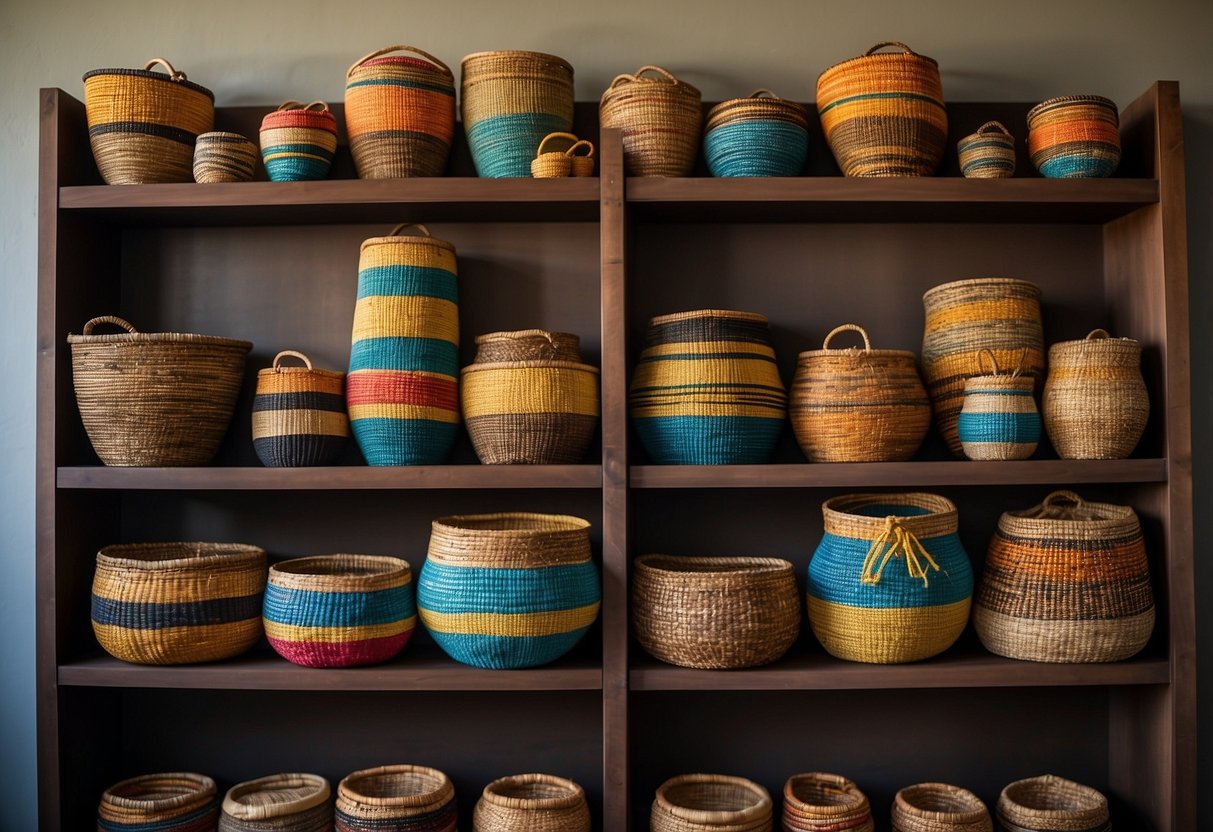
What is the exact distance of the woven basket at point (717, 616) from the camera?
1790 millimetres

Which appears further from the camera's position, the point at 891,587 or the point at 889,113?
the point at 889,113

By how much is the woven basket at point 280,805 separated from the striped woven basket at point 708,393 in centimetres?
109

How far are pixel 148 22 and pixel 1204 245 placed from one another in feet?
8.98

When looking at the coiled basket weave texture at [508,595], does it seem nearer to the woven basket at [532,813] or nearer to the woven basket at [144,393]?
the woven basket at [532,813]

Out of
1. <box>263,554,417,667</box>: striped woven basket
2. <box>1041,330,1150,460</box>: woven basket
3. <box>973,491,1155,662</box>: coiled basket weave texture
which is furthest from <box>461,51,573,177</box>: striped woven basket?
<box>973,491,1155,662</box>: coiled basket weave texture

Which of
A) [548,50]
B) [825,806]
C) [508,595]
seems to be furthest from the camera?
[548,50]

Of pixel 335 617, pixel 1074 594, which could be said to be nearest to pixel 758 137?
pixel 1074 594

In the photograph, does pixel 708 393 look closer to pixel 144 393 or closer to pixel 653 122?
pixel 653 122

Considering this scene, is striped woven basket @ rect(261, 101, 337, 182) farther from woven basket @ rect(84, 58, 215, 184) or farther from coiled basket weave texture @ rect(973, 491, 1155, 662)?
coiled basket weave texture @ rect(973, 491, 1155, 662)

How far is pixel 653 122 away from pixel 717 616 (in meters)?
1.11

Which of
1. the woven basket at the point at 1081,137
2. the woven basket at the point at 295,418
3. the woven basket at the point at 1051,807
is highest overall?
the woven basket at the point at 1081,137

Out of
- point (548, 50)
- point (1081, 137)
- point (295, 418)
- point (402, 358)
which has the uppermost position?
point (548, 50)

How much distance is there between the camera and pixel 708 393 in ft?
6.10

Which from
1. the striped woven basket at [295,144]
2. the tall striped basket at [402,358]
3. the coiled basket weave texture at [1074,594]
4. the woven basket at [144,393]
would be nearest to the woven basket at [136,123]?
the striped woven basket at [295,144]
